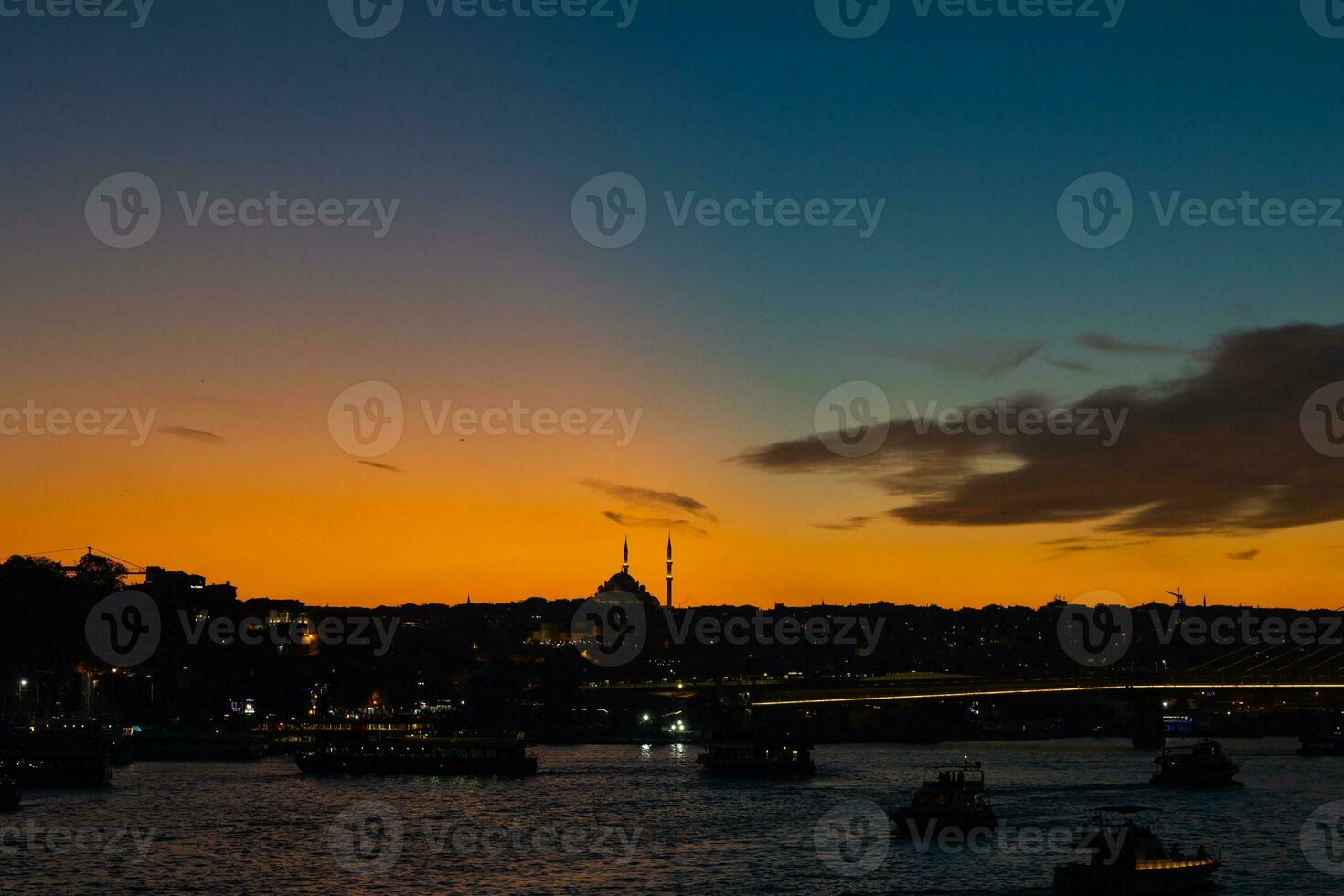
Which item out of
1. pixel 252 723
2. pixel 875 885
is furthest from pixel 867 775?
pixel 252 723

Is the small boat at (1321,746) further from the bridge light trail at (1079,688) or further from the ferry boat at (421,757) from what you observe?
the ferry boat at (421,757)

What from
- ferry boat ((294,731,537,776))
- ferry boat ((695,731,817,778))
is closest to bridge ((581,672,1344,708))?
ferry boat ((695,731,817,778))

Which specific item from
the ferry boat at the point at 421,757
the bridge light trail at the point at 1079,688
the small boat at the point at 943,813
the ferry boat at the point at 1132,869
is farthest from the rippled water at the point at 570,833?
the bridge light trail at the point at 1079,688

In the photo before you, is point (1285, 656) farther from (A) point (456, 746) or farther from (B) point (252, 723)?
(B) point (252, 723)

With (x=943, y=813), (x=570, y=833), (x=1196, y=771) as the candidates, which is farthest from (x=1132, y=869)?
(x=1196, y=771)

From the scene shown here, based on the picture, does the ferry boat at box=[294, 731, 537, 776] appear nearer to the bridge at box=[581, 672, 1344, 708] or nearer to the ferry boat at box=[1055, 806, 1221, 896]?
the bridge at box=[581, 672, 1344, 708]

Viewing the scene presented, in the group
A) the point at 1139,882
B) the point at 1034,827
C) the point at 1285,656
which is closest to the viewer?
the point at 1139,882
